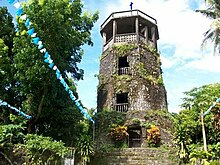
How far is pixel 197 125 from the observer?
1497 cm

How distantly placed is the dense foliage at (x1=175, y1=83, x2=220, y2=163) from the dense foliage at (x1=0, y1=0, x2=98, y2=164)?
5.17 m

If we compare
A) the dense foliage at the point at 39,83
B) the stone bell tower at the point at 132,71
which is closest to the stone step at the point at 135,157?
the dense foliage at the point at 39,83

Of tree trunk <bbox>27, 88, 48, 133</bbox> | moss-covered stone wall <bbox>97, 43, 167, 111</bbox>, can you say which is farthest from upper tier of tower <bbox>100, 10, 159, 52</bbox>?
tree trunk <bbox>27, 88, 48, 133</bbox>

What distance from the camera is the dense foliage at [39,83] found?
1187cm

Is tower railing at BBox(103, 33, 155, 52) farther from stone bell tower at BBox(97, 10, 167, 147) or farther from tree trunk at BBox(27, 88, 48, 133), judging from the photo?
tree trunk at BBox(27, 88, 48, 133)

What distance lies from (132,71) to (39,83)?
792 cm

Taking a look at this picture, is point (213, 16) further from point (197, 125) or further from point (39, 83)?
point (39, 83)

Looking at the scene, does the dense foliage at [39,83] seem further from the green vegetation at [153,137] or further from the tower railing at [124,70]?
the tower railing at [124,70]

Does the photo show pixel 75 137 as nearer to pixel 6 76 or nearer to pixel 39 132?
pixel 39 132

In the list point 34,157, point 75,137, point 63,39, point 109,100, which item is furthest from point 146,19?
point 34,157

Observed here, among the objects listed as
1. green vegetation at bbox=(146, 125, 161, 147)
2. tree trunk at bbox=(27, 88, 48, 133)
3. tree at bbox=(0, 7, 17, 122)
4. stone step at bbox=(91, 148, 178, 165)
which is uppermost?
tree at bbox=(0, 7, 17, 122)

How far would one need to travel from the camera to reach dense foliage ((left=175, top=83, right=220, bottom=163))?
13430 mm

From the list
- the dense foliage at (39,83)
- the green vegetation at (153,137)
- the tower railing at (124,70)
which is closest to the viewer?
the dense foliage at (39,83)

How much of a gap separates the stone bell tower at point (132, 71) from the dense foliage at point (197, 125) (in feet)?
9.04
